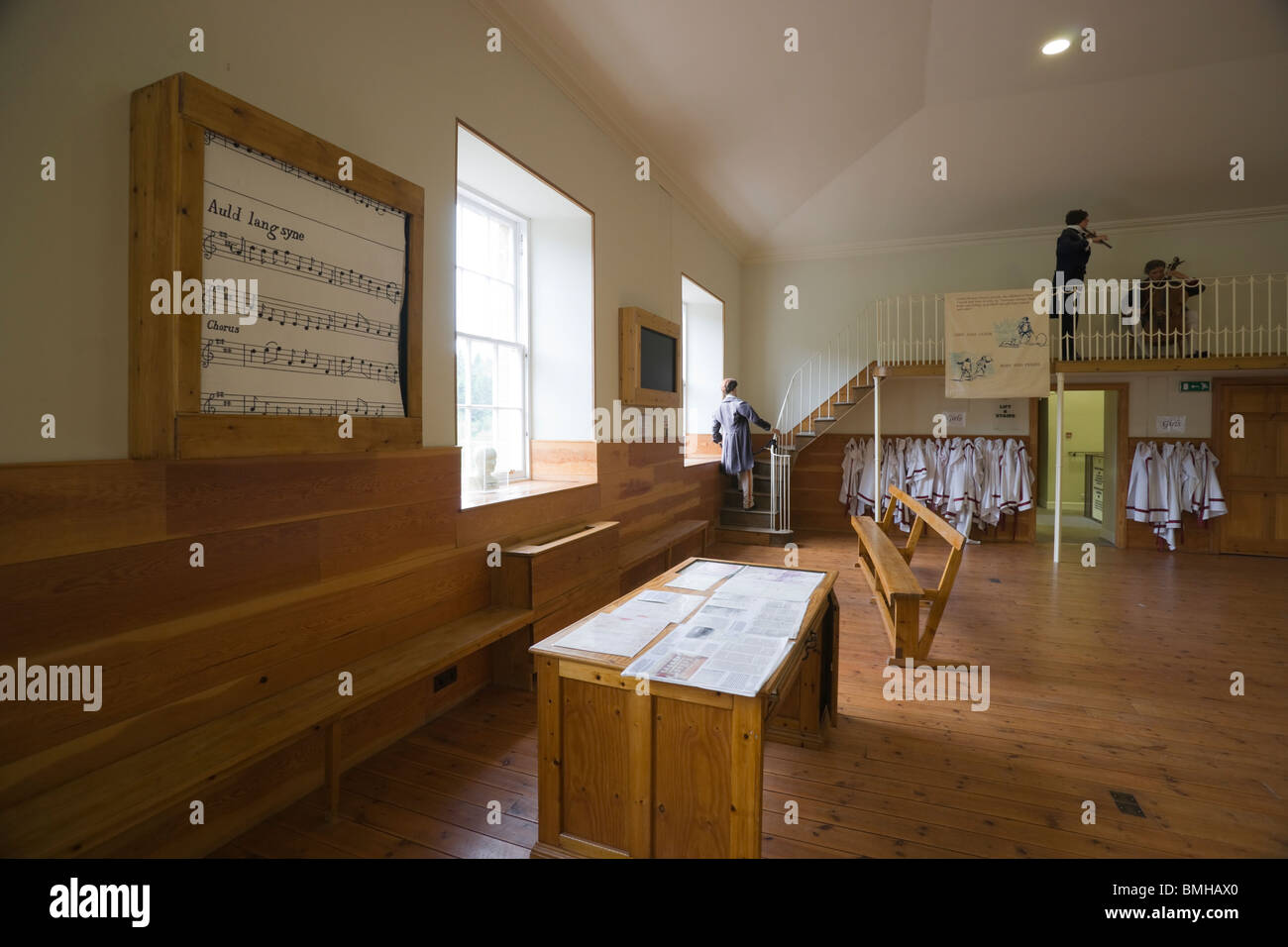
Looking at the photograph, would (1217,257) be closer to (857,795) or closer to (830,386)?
(830,386)

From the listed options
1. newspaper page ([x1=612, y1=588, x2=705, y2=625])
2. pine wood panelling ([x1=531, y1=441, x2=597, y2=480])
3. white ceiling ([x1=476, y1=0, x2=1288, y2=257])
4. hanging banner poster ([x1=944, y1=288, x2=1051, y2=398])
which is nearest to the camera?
newspaper page ([x1=612, y1=588, x2=705, y2=625])

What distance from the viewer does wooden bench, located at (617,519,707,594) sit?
467 cm

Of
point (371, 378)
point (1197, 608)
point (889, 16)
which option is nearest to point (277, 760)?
point (371, 378)

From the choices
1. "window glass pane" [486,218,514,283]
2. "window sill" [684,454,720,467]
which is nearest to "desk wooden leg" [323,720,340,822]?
"window glass pane" [486,218,514,283]

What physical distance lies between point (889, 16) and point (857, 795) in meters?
4.84

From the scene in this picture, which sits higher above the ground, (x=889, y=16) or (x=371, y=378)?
(x=889, y=16)

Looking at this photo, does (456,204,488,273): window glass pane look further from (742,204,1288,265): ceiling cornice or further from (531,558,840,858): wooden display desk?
(742,204,1288,265): ceiling cornice

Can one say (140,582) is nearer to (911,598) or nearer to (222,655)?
(222,655)

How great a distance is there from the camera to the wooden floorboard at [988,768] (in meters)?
2.10

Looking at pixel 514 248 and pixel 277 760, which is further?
pixel 514 248

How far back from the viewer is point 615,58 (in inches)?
160

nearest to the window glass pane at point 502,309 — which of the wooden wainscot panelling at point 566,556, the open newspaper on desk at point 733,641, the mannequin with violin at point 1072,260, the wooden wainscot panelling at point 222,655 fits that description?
the wooden wainscot panelling at point 566,556

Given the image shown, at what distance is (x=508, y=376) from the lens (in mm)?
4344

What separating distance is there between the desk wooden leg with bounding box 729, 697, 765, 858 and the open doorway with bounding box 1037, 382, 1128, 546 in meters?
5.93
